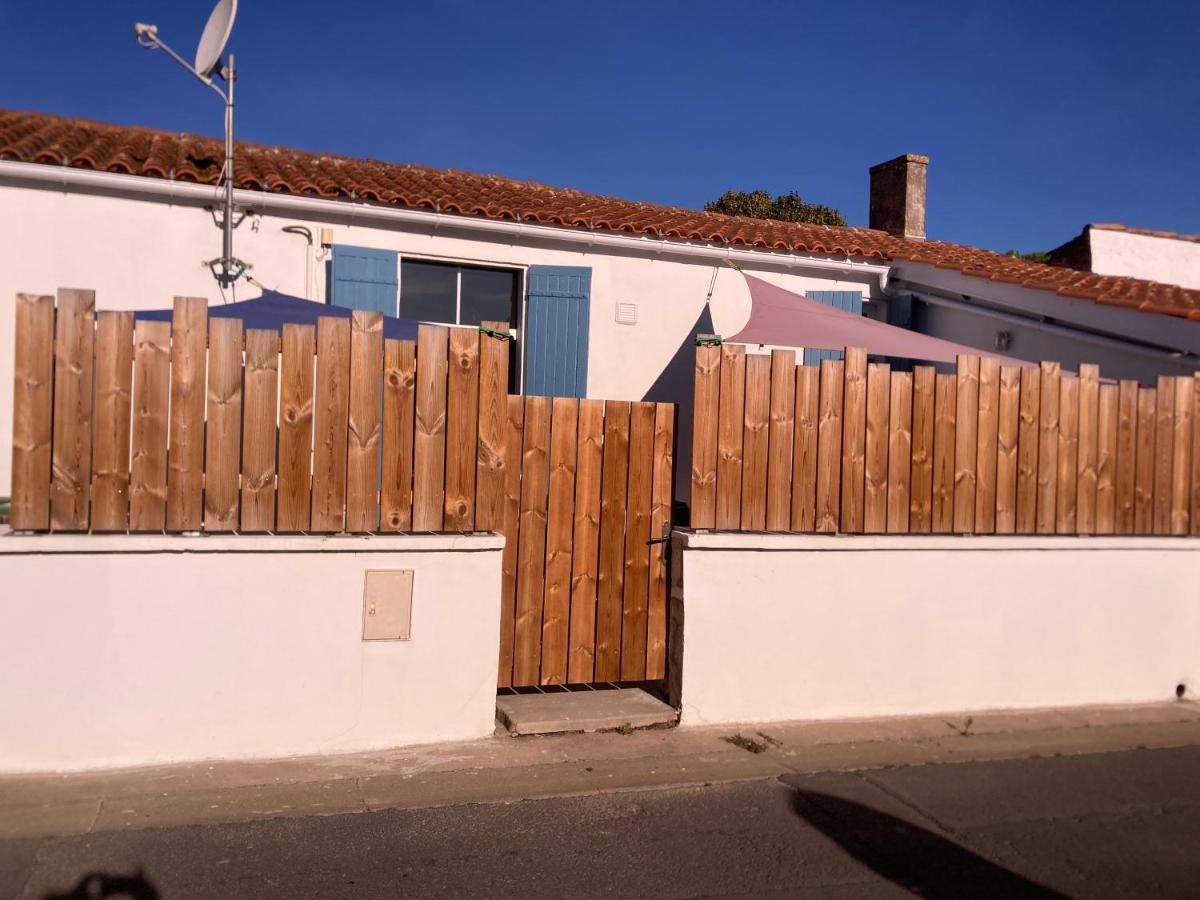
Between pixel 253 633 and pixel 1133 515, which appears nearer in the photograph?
pixel 253 633

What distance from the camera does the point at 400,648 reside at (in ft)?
17.8

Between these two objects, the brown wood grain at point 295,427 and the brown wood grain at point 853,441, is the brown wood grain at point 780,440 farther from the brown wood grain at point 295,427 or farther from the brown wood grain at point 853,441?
the brown wood grain at point 295,427

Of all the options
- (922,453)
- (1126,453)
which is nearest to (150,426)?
(922,453)

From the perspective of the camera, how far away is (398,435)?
555 centimetres

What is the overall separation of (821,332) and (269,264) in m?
4.80

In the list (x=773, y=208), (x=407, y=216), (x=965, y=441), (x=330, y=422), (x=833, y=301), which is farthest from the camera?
(x=773, y=208)

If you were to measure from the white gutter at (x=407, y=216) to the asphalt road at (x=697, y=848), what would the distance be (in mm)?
5876

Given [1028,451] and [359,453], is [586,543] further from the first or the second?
[1028,451]

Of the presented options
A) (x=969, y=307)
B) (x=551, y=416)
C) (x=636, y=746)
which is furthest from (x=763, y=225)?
(x=636, y=746)

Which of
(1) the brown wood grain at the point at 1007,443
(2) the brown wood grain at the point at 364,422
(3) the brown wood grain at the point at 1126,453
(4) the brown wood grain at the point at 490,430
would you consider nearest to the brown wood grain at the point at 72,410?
(2) the brown wood grain at the point at 364,422

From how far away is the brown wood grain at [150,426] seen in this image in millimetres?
5059

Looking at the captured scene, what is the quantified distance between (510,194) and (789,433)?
18.0 feet

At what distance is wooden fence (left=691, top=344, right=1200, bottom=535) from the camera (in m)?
6.30

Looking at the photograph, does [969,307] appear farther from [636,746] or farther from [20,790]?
[20,790]
